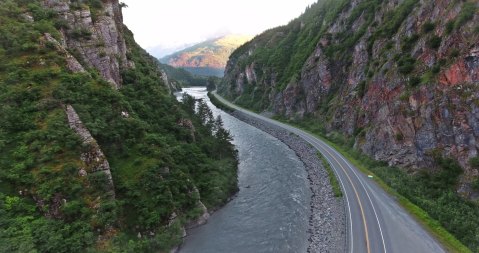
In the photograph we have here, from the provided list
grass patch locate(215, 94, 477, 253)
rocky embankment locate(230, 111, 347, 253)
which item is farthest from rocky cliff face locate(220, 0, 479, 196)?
rocky embankment locate(230, 111, 347, 253)

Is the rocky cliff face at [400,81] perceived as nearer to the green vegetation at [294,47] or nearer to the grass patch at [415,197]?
the grass patch at [415,197]

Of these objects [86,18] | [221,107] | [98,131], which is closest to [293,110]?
[221,107]

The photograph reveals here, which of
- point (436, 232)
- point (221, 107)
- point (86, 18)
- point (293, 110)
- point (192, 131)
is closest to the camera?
point (436, 232)

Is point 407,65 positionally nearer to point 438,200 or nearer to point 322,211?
point 438,200

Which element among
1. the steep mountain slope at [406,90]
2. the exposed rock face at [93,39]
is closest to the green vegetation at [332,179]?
the steep mountain slope at [406,90]

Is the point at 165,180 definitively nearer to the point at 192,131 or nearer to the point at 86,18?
the point at 192,131

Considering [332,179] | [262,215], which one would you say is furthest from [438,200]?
[262,215]

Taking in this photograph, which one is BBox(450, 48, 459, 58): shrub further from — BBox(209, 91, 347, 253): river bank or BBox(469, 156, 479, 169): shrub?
BBox(209, 91, 347, 253): river bank
